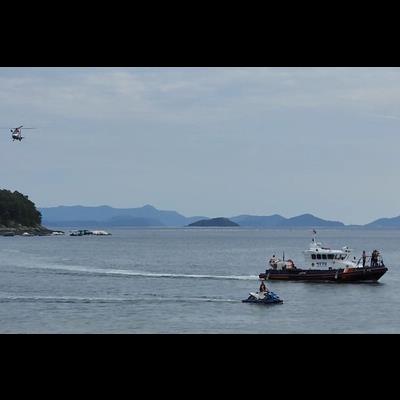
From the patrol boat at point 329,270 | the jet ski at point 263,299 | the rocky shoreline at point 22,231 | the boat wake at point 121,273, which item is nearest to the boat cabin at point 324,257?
the patrol boat at point 329,270

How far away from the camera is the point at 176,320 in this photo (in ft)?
74.7

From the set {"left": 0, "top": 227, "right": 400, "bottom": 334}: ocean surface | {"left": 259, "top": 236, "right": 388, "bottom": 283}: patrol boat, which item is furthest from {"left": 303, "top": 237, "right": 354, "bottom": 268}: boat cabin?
{"left": 0, "top": 227, "right": 400, "bottom": 334}: ocean surface

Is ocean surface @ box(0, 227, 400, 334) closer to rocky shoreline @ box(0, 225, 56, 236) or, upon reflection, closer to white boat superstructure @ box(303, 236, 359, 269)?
white boat superstructure @ box(303, 236, 359, 269)

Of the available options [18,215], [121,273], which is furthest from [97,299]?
[18,215]

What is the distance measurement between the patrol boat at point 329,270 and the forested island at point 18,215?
184ft

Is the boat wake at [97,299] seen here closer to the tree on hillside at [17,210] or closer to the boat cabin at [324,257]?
the boat cabin at [324,257]

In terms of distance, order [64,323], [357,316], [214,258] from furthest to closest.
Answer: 1. [214,258]
2. [357,316]
3. [64,323]

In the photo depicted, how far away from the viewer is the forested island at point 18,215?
292ft

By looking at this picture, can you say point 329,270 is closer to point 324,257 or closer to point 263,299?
point 324,257

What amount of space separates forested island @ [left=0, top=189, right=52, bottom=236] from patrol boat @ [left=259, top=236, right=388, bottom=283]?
184 ft
